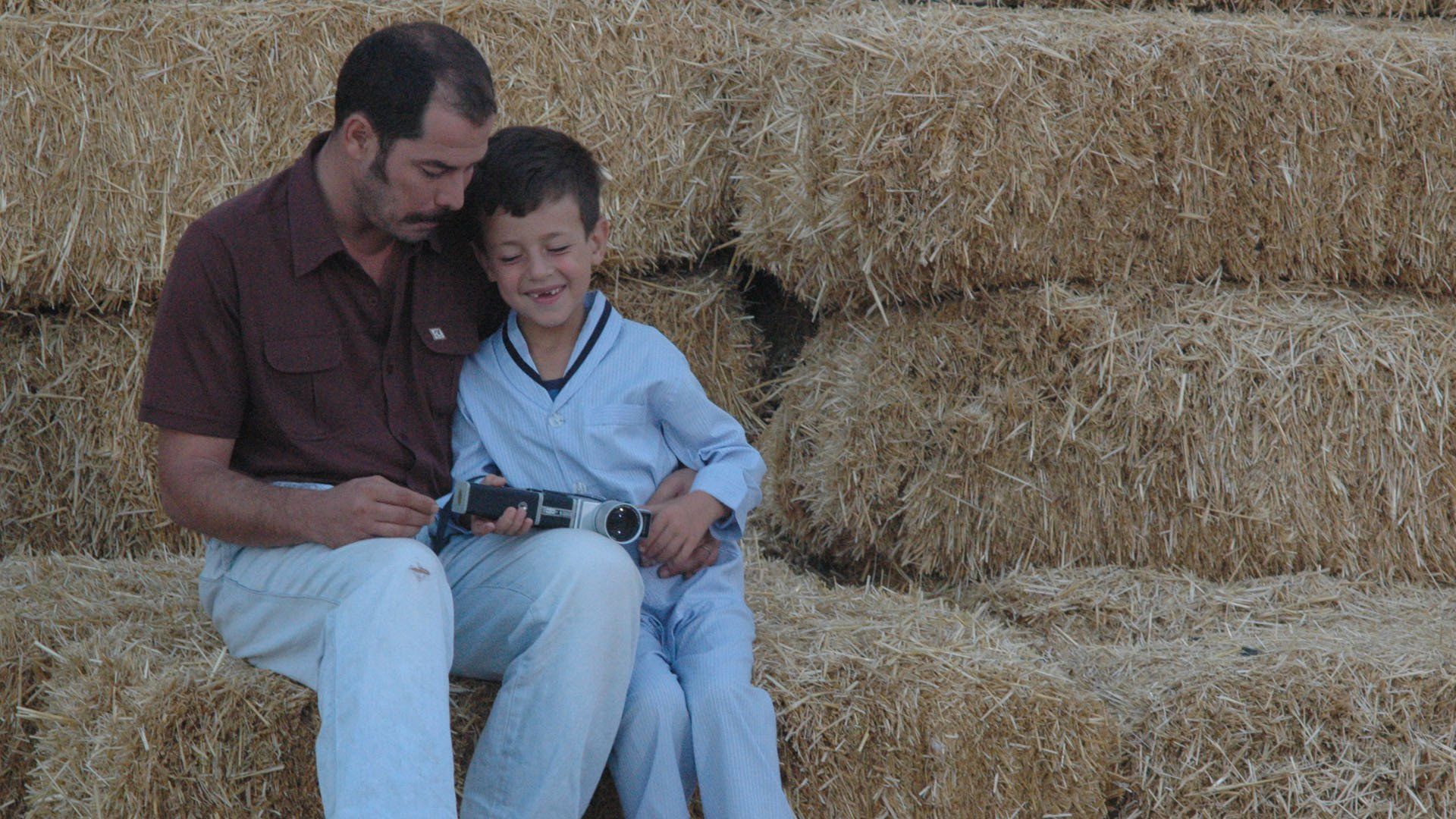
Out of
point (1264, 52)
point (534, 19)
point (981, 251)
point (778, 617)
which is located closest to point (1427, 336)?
point (1264, 52)

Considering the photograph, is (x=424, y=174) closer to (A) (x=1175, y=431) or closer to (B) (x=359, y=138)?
(B) (x=359, y=138)

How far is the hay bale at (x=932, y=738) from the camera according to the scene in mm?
2059

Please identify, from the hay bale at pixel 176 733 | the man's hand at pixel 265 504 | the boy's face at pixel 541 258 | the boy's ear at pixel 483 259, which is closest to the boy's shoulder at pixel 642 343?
the boy's face at pixel 541 258

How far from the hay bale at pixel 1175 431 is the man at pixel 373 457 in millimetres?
724

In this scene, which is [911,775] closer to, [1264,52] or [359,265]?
[359,265]

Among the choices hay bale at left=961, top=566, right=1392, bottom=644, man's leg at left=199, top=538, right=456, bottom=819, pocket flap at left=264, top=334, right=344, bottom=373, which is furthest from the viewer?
hay bale at left=961, top=566, right=1392, bottom=644

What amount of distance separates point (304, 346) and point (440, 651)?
54 centimetres

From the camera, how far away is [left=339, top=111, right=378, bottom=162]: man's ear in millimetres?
2029

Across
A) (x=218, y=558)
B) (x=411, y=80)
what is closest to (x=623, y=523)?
(x=218, y=558)

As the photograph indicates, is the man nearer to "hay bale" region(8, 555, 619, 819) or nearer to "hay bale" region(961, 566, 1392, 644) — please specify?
"hay bale" region(8, 555, 619, 819)

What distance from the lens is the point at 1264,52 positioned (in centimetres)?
255

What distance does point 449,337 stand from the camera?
7.08 feet

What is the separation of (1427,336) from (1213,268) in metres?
0.42

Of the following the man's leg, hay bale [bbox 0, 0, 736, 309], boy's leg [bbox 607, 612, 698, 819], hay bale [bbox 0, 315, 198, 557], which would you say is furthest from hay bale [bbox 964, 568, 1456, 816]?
hay bale [bbox 0, 315, 198, 557]
